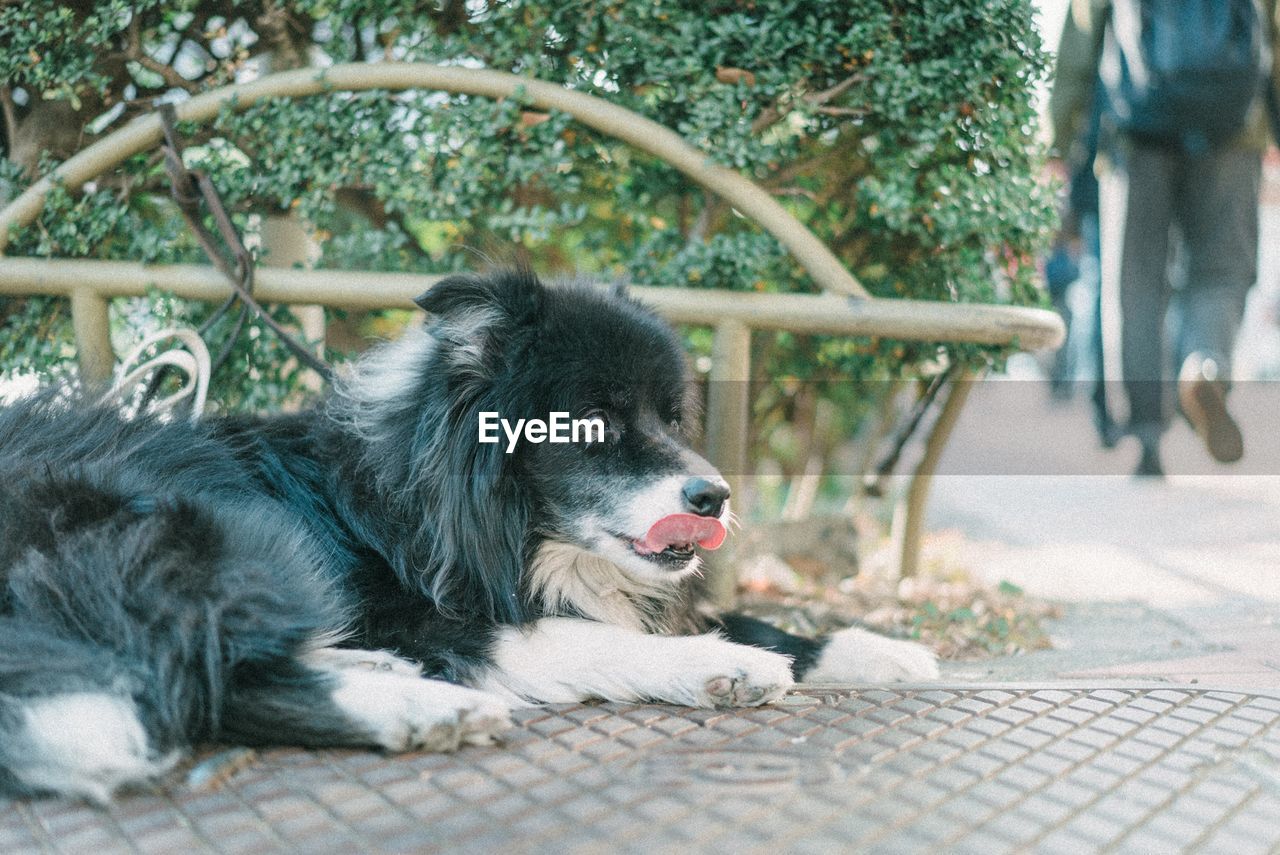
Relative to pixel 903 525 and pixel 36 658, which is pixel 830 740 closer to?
pixel 36 658

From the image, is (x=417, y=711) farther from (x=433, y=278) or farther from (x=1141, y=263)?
(x=1141, y=263)

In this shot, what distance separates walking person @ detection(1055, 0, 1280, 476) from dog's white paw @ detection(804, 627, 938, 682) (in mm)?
2305

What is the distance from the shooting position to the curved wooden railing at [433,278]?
3016mm

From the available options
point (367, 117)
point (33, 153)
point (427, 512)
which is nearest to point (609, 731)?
point (427, 512)

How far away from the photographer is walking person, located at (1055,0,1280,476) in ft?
12.6

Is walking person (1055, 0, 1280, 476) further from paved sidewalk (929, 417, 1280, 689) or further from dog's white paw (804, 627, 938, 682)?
dog's white paw (804, 627, 938, 682)

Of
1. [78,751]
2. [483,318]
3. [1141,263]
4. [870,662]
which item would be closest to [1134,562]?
[1141,263]

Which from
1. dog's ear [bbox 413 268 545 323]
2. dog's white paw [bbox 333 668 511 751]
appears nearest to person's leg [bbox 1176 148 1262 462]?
dog's ear [bbox 413 268 545 323]

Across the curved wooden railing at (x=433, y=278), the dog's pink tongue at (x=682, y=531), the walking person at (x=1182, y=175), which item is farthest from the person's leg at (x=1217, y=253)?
the dog's pink tongue at (x=682, y=531)

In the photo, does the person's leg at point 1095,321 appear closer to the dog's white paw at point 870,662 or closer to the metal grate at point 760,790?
the dog's white paw at point 870,662

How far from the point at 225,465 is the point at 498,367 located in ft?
2.22

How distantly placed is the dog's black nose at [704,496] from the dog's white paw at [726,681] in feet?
1.06

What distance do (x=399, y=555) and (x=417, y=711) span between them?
25.0 inches

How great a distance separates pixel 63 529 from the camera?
1.86 metres
